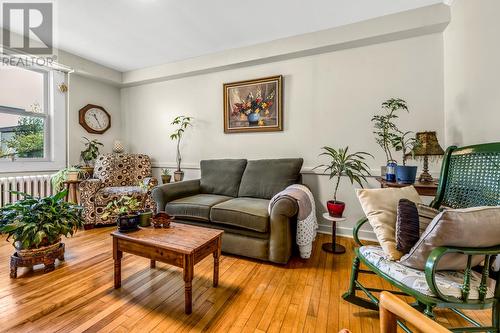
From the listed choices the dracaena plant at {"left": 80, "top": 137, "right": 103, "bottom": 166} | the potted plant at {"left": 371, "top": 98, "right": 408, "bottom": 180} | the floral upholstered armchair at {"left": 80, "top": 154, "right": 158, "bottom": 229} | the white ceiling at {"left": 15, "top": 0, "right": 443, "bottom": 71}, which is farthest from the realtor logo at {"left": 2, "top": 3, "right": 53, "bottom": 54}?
the potted plant at {"left": 371, "top": 98, "right": 408, "bottom": 180}

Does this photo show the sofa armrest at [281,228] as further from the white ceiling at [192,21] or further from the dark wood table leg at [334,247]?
the white ceiling at [192,21]

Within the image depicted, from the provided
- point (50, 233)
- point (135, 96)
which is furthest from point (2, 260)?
point (135, 96)

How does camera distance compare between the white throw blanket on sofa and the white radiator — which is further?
the white radiator

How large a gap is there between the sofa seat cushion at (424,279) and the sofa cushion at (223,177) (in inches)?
72.0

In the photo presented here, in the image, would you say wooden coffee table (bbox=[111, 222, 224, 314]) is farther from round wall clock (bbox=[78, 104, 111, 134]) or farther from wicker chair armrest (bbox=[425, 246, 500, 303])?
round wall clock (bbox=[78, 104, 111, 134])

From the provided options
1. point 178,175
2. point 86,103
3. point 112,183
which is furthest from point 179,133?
point 86,103

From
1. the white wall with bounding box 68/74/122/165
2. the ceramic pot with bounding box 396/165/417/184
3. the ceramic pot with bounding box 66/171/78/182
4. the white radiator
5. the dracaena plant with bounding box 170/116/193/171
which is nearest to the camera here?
the ceramic pot with bounding box 396/165/417/184

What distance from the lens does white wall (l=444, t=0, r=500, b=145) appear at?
146 centimetres

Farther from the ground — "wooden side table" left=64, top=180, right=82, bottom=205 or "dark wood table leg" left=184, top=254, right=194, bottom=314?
"wooden side table" left=64, top=180, right=82, bottom=205

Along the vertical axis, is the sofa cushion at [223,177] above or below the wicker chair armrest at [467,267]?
above

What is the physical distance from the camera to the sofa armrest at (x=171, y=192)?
2488mm

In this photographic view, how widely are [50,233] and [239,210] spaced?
1611mm

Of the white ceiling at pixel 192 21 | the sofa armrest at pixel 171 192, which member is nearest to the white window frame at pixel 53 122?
the white ceiling at pixel 192 21

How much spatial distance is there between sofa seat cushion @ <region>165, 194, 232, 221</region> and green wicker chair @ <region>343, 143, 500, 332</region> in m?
1.40
